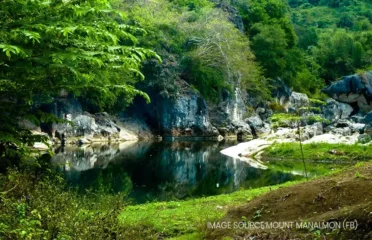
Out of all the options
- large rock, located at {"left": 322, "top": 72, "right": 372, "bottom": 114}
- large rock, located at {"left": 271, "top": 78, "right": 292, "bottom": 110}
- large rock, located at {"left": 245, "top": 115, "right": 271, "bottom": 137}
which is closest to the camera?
large rock, located at {"left": 322, "top": 72, "right": 372, "bottom": 114}

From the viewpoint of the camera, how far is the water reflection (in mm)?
20281

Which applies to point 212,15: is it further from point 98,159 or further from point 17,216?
point 17,216

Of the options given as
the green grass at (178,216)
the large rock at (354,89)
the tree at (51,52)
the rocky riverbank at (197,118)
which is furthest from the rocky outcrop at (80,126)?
the tree at (51,52)

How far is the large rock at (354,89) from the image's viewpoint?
2127 inches

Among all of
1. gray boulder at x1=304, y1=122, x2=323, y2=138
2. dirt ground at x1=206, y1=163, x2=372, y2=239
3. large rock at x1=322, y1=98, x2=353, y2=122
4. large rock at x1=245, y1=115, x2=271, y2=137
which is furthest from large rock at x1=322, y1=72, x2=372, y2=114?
dirt ground at x1=206, y1=163, x2=372, y2=239

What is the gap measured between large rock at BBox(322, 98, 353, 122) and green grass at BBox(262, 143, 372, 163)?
28.2m

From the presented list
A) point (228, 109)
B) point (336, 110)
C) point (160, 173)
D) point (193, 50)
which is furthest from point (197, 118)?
point (160, 173)

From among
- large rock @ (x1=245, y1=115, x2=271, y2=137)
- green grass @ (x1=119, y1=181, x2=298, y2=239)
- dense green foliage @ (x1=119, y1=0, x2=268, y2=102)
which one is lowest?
large rock @ (x1=245, y1=115, x2=271, y2=137)

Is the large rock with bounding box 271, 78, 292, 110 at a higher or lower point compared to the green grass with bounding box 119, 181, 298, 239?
higher

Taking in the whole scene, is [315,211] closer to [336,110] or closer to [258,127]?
[258,127]

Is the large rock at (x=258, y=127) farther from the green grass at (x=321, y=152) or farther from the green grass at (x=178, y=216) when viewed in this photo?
the green grass at (x=178, y=216)

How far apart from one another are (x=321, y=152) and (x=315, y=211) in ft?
84.4

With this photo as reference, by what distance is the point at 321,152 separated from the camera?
31.7 metres

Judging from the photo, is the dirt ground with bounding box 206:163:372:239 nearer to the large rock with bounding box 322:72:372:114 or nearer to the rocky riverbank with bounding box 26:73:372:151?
the rocky riverbank with bounding box 26:73:372:151
